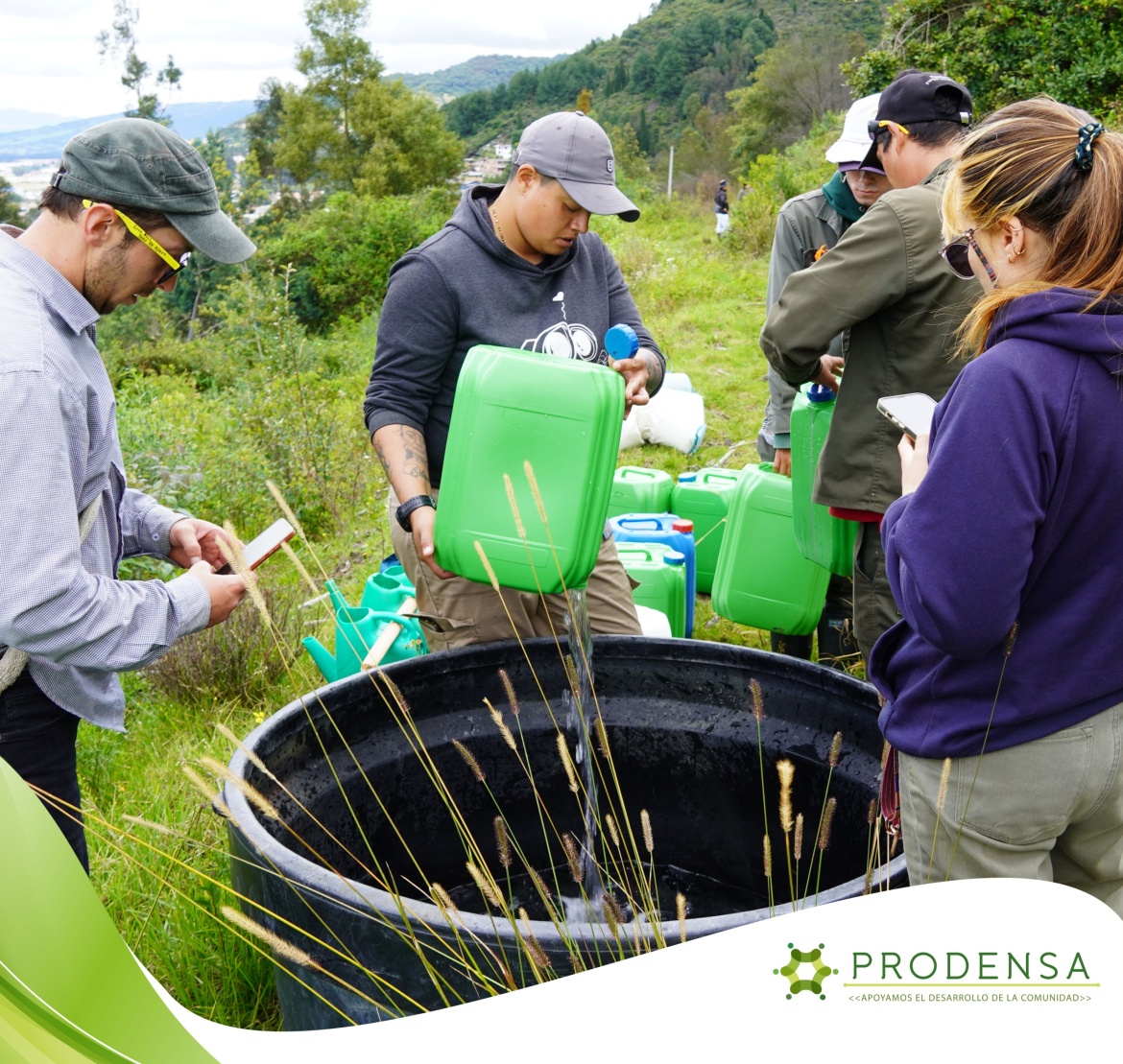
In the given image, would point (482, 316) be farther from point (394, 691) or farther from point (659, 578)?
point (659, 578)

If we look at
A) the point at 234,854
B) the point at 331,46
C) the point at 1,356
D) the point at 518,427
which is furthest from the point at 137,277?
the point at 331,46

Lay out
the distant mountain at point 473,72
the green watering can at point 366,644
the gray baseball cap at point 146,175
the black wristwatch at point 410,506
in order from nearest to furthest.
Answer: the gray baseball cap at point 146,175 → the black wristwatch at point 410,506 → the green watering can at point 366,644 → the distant mountain at point 473,72

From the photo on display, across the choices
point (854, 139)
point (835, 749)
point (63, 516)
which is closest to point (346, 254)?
point (854, 139)

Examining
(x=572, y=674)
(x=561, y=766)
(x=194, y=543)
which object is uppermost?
(x=194, y=543)

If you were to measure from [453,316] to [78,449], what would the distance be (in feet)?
3.11

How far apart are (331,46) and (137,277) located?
134 ft

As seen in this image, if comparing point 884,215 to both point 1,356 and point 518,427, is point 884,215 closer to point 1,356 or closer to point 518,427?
point 518,427

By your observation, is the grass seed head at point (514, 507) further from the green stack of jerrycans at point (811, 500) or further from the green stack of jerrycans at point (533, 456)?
the green stack of jerrycans at point (811, 500)

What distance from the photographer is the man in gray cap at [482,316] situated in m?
2.28

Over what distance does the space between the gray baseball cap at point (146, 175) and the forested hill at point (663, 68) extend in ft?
127

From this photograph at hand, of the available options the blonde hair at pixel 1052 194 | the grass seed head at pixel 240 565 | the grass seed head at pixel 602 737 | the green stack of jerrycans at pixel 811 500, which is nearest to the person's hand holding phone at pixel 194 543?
the grass seed head at pixel 240 565

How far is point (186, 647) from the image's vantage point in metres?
3.55

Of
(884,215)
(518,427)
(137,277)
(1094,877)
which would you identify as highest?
(137,277)

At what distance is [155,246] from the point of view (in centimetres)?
178
